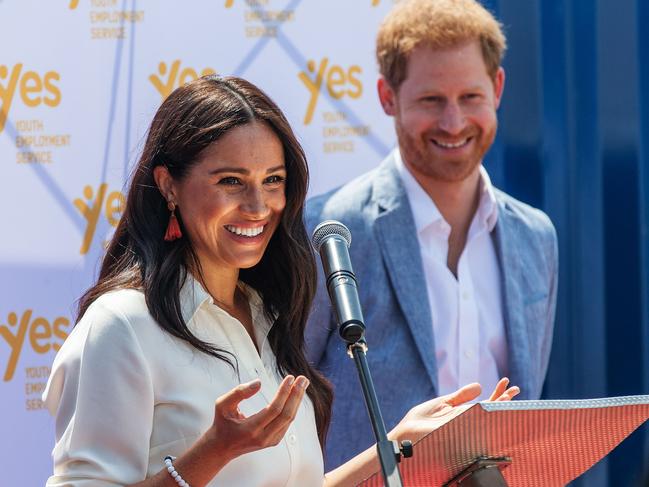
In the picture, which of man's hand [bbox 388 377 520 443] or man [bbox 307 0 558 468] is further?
man [bbox 307 0 558 468]

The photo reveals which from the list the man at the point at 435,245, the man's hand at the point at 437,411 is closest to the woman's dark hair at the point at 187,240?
the man's hand at the point at 437,411

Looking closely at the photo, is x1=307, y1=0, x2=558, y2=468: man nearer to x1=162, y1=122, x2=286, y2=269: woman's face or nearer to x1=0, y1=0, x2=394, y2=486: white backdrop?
x1=0, y1=0, x2=394, y2=486: white backdrop

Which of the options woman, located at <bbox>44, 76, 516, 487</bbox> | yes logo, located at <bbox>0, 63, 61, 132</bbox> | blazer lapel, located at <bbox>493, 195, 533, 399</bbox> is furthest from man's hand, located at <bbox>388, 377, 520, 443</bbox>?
yes logo, located at <bbox>0, 63, 61, 132</bbox>

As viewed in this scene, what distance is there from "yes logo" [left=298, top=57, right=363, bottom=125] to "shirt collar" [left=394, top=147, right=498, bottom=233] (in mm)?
→ 234

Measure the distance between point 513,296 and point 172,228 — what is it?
1.39m

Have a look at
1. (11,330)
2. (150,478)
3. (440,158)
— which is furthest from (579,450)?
(11,330)

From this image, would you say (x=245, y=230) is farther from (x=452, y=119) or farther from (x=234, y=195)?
(x=452, y=119)

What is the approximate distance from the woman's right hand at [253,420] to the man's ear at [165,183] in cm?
58

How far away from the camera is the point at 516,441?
69.2 inches

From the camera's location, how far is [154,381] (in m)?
1.98

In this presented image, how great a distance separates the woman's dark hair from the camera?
211 cm

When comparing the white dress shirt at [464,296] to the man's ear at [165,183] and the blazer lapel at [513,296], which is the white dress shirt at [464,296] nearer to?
the blazer lapel at [513,296]

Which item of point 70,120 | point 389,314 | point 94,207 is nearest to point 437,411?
point 389,314

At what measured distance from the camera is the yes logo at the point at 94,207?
10.5 feet
